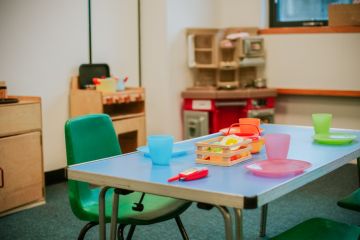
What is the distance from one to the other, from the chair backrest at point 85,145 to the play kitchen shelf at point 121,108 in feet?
5.77

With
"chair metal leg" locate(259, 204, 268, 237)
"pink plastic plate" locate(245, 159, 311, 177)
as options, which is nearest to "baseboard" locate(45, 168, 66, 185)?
"chair metal leg" locate(259, 204, 268, 237)

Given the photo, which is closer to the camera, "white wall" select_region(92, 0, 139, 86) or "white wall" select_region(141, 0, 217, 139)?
"white wall" select_region(92, 0, 139, 86)

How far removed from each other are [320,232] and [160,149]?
27.8 inches

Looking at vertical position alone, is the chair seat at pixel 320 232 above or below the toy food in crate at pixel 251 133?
below

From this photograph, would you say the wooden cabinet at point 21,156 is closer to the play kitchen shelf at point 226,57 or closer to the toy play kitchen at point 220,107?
the toy play kitchen at point 220,107

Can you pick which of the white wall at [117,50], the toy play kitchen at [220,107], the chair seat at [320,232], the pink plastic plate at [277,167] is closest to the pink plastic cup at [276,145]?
the pink plastic plate at [277,167]

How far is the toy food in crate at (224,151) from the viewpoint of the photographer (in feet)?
6.51

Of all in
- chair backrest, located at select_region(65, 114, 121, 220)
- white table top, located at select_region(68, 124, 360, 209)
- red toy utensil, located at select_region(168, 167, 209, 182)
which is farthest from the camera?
chair backrest, located at select_region(65, 114, 121, 220)

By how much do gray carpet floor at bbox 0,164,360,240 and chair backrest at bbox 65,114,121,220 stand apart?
87 cm

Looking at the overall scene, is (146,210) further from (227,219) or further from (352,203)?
(352,203)

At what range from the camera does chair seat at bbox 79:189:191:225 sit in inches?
85.6

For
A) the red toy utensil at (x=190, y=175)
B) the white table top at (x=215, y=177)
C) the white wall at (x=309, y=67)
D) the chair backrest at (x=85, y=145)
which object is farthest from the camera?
the white wall at (x=309, y=67)

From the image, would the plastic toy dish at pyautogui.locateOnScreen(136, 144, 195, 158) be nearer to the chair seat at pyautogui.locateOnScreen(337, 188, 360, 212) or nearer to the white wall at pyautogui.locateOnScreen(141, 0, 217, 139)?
the chair seat at pyautogui.locateOnScreen(337, 188, 360, 212)

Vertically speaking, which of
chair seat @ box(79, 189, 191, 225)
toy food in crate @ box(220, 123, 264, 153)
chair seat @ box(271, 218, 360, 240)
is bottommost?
chair seat @ box(271, 218, 360, 240)
